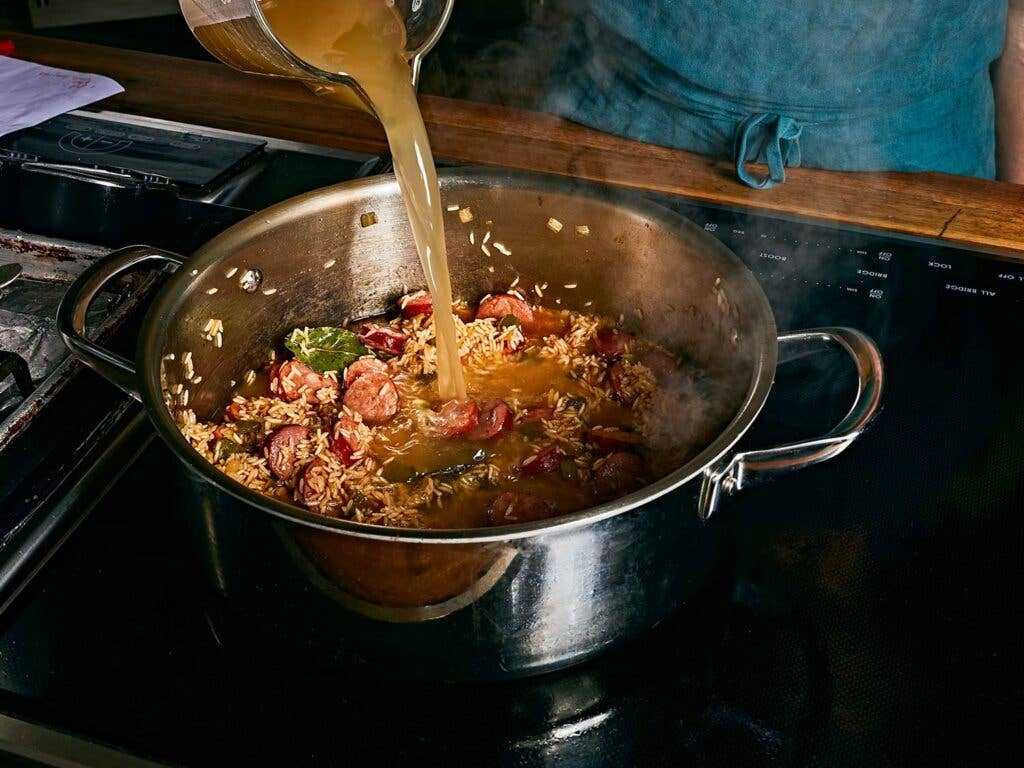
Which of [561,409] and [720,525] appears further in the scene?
[561,409]

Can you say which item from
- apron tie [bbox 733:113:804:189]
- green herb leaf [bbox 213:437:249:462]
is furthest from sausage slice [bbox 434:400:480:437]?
apron tie [bbox 733:113:804:189]

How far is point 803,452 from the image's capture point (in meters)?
1.39

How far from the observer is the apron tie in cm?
230

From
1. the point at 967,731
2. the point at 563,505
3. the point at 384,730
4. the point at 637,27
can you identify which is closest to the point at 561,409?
the point at 563,505

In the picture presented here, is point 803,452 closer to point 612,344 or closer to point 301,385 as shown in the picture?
point 612,344

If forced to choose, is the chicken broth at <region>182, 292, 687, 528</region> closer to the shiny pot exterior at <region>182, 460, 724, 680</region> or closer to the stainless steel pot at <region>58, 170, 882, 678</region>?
the stainless steel pot at <region>58, 170, 882, 678</region>

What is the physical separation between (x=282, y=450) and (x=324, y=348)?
1.11 ft

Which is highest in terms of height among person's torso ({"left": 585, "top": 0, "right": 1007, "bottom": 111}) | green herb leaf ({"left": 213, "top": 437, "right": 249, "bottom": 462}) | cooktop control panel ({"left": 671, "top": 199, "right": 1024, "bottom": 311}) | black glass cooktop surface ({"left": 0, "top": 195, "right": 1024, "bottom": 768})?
person's torso ({"left": 585, "top": 0, "right": 1007, "bottom": 111})

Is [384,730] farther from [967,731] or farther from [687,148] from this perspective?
[687,148]

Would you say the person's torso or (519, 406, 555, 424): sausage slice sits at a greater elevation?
the person's torso

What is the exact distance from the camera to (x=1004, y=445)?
1.79 meters

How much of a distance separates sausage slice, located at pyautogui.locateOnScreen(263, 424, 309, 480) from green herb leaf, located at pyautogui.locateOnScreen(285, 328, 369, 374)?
0.82 feet

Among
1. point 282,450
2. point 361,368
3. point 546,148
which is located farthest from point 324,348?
point 546,148

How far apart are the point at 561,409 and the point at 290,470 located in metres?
0.57
